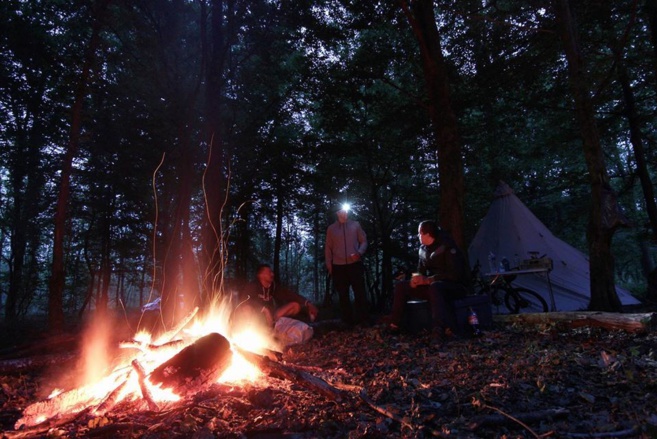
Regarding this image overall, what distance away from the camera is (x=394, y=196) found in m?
15.9

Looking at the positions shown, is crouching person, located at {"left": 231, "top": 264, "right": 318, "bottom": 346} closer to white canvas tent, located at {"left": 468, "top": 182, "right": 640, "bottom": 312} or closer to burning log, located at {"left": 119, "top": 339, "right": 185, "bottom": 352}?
burning log, located at {"left": 119, "top": 339, "right": 185, "bottom": 352}

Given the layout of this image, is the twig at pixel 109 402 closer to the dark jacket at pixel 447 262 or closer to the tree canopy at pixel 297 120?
the tree canopy at pixel 297 120

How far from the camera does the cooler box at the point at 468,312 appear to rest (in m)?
5.47

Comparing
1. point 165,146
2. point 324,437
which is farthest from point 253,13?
point 324,437

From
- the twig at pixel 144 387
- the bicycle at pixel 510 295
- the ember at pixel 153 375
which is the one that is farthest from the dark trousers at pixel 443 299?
the twig at pixel 144 387

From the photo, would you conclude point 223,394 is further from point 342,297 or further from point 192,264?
point 192,264

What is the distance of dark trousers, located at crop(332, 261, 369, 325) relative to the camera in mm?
6875

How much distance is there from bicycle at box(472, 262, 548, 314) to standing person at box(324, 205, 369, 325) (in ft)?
11.9

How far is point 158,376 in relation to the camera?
3355 millimetres

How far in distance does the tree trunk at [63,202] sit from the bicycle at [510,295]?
338 inches

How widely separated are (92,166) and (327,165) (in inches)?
310

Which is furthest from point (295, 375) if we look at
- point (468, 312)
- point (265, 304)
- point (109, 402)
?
point (468, 312)

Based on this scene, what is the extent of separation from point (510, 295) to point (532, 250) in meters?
1.69

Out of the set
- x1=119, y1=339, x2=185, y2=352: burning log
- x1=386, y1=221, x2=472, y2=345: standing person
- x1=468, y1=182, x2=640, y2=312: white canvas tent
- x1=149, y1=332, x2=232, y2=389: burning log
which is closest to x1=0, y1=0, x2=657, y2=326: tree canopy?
x1=386, y1=221, x2=472, y2=345: standing person
